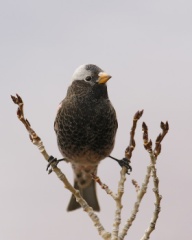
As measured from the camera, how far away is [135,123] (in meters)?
4.27

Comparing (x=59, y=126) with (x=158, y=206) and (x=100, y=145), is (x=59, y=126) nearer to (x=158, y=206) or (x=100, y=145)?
(x=100, y=145)

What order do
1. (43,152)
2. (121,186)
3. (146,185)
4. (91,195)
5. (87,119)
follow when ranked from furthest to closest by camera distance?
(91,195) < (87,119) < (43,152) < (121,186) < (146,185)

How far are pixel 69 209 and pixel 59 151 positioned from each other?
0.97 meters

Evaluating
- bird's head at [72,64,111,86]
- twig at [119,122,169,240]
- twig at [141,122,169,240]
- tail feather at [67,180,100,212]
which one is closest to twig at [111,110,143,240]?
twig at [119,122,169,240]

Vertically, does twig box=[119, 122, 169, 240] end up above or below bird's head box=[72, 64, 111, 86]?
below

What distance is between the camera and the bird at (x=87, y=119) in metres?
5.50

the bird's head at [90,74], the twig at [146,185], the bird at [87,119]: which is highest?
the bird's head at [90,74]

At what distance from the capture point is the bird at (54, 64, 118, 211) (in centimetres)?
550

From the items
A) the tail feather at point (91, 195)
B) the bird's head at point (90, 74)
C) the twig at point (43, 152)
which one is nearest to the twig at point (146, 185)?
the twig at point (43, 152)

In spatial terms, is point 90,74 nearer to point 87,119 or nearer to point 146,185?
point 87,119

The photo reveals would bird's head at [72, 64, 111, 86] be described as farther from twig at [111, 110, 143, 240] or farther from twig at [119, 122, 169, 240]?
twig at [119, 122, 169, 240]

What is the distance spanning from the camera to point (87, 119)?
5.49 meters

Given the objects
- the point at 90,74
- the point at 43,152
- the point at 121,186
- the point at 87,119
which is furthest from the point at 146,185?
the point at 90,74

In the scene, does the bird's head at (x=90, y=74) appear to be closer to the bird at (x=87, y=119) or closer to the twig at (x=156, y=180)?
the bird at (x=87, y=119)
